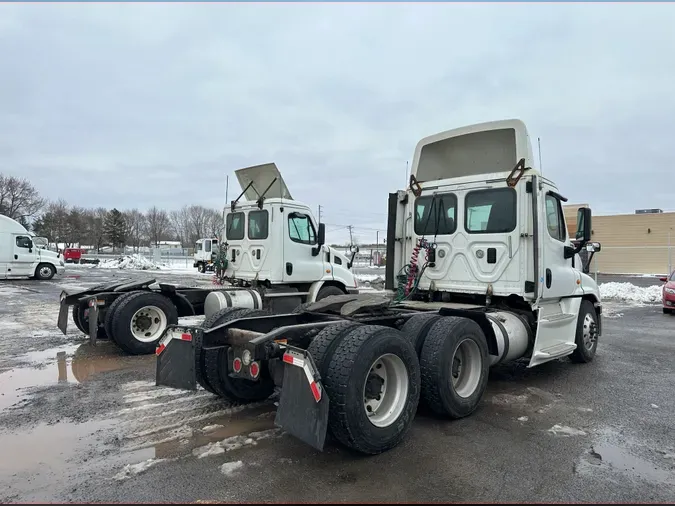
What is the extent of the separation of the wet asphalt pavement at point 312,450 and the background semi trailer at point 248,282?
133 cm

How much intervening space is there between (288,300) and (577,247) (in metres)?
5.16

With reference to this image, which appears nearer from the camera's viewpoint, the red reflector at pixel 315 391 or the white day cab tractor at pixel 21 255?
the red reflector at pixel 315 391

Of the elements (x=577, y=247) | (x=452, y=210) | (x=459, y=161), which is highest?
(x=459, y=161)

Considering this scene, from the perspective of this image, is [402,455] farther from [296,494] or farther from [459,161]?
[459,161]

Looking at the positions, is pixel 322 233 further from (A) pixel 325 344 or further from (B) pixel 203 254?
(B) pixel 203 254

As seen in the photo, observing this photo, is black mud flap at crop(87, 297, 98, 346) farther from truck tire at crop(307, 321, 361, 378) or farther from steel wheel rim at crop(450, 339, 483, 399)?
steel wheel rim at crop(450, 339, 483, 399)

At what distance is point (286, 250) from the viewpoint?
9641 millimetres

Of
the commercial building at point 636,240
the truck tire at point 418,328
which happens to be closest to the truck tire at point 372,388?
the truck tire at point 418,328

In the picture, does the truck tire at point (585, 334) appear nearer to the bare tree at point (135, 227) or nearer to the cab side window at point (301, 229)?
the cab side window at point (301, 229)

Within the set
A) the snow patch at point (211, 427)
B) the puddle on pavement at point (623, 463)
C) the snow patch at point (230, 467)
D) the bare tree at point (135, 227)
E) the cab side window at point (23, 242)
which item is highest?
the bare tree at point (135, 227)

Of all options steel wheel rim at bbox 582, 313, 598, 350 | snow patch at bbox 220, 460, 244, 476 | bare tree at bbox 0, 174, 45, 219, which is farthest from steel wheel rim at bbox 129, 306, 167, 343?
bare tree at bbox 0, 174, 45, 219

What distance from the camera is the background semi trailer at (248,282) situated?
7.80 meters

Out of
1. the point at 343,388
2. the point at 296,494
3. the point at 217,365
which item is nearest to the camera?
the point at 296,494

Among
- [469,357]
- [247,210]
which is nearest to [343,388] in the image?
[469,357]
